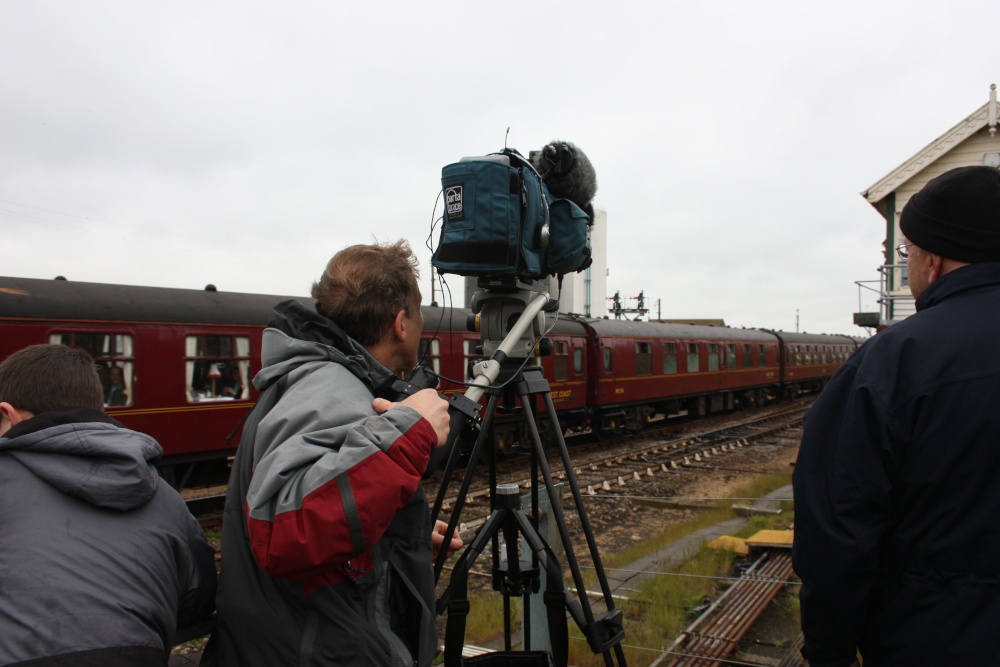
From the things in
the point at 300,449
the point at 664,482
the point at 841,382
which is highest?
the point at 841,382

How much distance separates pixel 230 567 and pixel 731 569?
4.60 metres

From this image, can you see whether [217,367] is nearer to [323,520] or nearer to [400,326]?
[400,326]

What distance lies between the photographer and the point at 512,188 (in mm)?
2098

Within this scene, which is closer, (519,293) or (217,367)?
(519,293)

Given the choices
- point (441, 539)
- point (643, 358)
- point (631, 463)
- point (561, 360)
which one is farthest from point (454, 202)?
point (643, 358)

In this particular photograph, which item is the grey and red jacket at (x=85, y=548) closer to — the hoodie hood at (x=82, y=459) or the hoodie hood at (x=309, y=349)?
the hoodie hood at (x=82, y=459)

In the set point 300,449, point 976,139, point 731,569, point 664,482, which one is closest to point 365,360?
point 300,449

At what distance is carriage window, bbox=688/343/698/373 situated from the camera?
17375 millimetres

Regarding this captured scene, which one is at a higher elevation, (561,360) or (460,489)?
(561,360)

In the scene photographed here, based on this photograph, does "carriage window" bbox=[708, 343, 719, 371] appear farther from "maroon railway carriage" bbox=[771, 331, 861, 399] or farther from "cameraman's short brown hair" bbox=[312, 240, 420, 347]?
"cameraman's short brown hair" bbox=[312, 240, 420, 347]

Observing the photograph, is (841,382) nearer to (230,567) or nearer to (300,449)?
(300,449)

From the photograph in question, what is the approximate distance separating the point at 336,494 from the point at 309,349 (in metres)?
0.42

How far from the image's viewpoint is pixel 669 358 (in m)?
16.4

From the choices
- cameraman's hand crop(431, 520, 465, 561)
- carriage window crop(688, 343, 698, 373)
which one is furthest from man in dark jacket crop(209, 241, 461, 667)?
carriage window crop(688, 343, 698, 373)
